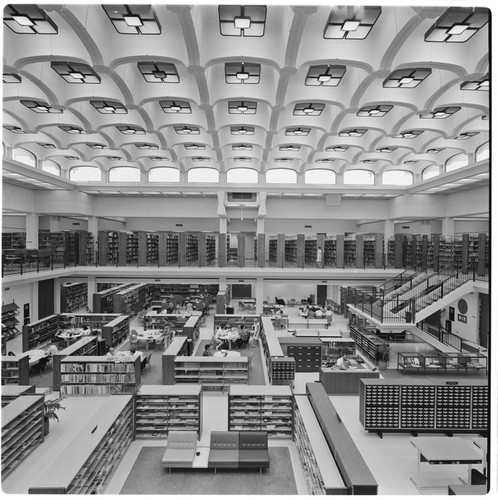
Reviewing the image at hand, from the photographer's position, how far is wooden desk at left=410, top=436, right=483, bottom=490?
5.56m

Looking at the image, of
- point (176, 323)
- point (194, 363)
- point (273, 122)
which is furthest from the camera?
point (176, 323)

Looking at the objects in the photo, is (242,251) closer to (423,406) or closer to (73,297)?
(73,297)

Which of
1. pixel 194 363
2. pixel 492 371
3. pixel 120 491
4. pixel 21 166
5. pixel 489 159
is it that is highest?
pixel 21 166

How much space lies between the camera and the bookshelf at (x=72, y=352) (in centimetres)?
934

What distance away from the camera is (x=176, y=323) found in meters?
14.8

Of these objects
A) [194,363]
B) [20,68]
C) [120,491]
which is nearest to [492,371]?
[120,491]

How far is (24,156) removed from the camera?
1533 cm

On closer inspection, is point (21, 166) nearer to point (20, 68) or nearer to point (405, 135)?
point (20, 68)

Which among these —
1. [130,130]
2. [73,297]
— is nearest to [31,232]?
[73,297]

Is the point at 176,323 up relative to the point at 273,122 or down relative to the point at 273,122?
down

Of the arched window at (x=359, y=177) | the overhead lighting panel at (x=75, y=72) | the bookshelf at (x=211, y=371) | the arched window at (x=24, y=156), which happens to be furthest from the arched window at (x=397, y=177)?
the arched window at (x=24, y=156)

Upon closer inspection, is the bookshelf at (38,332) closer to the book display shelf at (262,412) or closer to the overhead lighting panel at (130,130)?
the overhead lighting panel at (130,130)

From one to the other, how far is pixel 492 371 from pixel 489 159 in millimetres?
1700

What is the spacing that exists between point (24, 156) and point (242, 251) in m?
10.2
